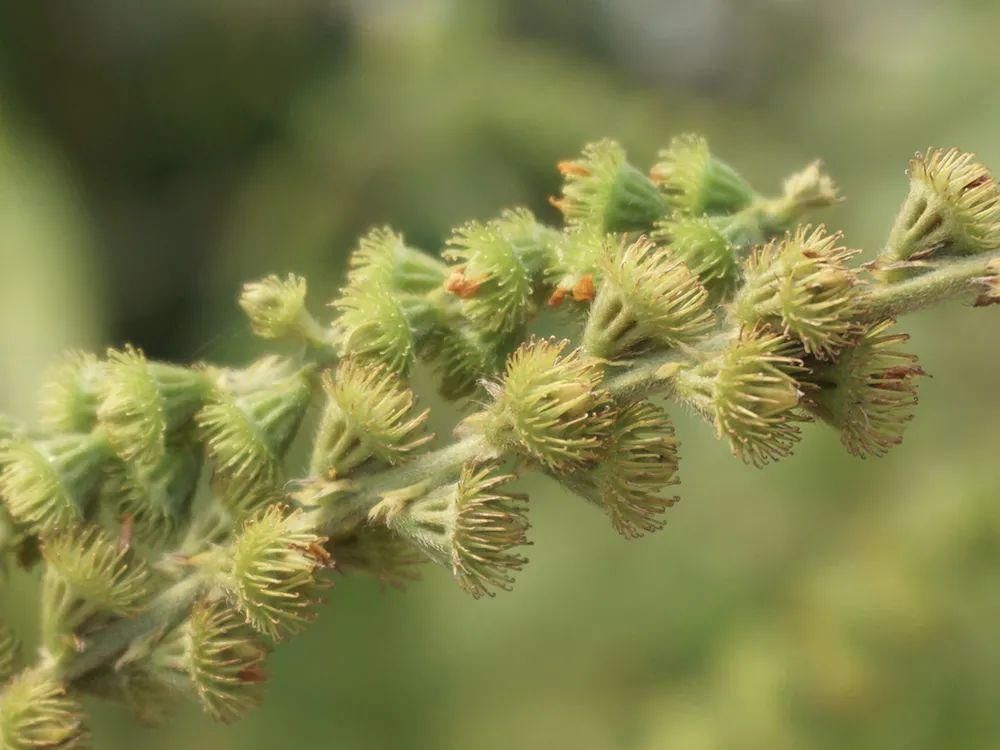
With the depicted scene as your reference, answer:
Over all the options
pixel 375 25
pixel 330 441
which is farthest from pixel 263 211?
pixel 330 441

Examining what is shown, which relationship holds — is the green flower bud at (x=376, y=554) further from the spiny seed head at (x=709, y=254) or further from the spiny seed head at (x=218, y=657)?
the spiny seed head at (x=709, y=254)

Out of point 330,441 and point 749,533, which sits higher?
point 749,533

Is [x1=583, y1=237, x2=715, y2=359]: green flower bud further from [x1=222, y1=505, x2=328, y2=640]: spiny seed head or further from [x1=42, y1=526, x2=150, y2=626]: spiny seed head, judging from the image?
[x1=42, y1=526, x2=150, y2=626]: spiny seed head

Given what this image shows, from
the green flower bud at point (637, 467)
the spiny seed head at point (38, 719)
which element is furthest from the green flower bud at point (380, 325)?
the spiny seed head at point (38, 719)

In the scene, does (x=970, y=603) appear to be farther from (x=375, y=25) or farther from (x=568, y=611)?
(x=375, y=25)

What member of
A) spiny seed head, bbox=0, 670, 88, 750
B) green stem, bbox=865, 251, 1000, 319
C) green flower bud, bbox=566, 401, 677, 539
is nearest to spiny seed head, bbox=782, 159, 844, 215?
green stem, bbox=865, 251, 1000, 319

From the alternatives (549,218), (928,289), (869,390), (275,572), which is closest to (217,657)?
(275,572)
